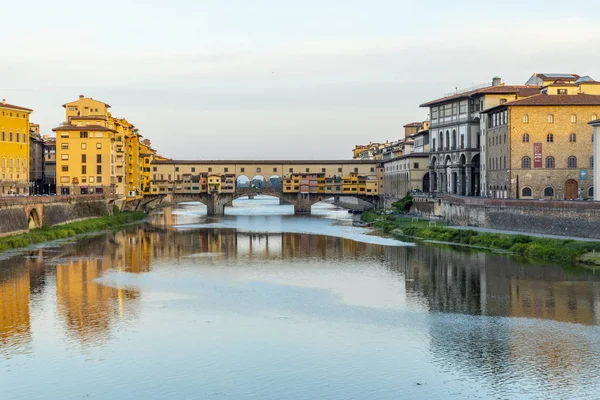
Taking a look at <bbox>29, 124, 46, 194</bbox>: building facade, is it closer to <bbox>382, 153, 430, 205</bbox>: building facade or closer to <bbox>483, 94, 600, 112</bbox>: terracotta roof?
<bbox>382, 153, 430, 205</bbox>: building facade

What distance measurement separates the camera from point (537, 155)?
5356cm

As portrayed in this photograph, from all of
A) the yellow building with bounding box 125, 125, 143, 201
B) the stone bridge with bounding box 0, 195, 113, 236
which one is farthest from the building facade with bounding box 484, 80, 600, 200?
the yellow building with bounding box 125, 125, 143, 201

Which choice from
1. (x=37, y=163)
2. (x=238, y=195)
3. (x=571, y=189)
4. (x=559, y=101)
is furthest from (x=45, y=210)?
(x=238, y=195)

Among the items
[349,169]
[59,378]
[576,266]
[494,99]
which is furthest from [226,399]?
[349,169]

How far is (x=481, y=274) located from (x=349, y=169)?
63.4 m

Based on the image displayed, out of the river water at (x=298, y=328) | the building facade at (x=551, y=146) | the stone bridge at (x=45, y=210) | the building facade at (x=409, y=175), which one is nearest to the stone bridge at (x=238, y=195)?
the building facade at (x=409, y=175)

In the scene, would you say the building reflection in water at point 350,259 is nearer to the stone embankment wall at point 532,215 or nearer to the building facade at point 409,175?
the stone embankment wall at point 532,215

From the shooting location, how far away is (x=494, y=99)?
61.5 m

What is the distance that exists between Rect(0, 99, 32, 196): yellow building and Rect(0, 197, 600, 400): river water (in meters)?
25.1

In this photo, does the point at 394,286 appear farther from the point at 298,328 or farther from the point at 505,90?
the point at 505,90

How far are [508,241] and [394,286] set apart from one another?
1245 cm

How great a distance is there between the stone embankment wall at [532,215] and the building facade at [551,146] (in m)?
4.18

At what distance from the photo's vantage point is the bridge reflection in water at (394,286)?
21.3m

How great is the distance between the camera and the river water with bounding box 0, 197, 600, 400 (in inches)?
713
